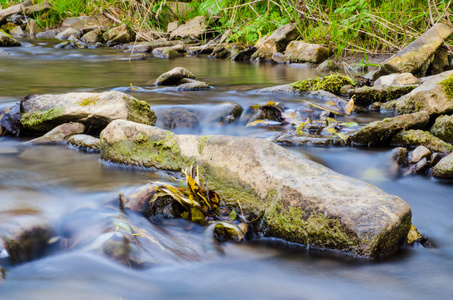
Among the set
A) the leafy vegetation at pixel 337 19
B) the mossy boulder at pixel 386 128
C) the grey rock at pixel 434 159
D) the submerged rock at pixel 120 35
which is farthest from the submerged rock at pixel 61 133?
the submerged rock at pixel 120 35

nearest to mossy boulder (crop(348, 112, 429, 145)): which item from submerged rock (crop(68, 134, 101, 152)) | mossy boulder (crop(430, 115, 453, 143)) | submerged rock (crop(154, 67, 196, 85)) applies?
mossy boulder (crop(430, 115, 453, 143))

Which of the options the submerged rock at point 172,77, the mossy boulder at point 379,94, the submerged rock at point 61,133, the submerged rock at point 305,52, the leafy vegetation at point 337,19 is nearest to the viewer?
the submerged rock at point 61,133

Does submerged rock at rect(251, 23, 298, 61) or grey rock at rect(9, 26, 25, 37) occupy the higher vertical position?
grey rock at rect(9, 26, 25, 37)

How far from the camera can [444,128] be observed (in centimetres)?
374

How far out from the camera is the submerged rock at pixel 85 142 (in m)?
3.52

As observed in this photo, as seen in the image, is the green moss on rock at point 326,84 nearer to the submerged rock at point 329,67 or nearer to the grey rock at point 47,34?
the submerged rock at point 329,67

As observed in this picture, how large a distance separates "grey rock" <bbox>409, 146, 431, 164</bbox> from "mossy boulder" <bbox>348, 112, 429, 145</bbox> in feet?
1.34

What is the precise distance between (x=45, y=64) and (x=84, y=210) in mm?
7468

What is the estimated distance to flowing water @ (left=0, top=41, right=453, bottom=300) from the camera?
1.81 m

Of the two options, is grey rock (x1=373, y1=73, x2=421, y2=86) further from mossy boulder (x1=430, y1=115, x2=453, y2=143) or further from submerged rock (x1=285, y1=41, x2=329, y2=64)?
submerged rock (x1=285, y1=41, x2=329, y2=64)

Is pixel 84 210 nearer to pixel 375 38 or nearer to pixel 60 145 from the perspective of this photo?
pixel 60 145

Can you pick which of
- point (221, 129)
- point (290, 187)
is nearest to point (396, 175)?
point (290, 187)

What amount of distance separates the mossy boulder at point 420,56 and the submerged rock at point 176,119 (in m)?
3.12

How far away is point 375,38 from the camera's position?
8.20 meters
